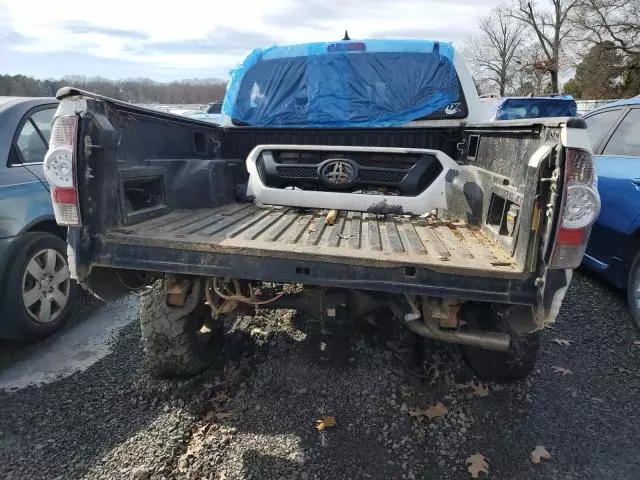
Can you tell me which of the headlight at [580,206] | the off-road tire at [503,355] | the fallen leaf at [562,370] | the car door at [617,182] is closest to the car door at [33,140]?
the off-road tire at [503,355]

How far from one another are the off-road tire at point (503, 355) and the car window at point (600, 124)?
11.0 ft

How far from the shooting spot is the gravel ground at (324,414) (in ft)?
8.16

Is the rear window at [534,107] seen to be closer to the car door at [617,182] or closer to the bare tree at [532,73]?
the car door at [617,182]

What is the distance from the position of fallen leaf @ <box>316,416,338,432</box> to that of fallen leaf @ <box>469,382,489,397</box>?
1.03m

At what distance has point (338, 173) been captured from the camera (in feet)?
12.0

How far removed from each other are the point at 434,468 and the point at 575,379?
1.58 meters

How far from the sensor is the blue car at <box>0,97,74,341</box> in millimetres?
3492

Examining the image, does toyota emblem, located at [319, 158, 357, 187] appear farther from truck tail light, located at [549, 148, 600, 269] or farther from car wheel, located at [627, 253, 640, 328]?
car wheel, located at [627, 253, 640, 328]

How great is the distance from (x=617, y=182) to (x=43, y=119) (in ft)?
17.9

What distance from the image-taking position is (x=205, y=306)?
10.2 feet

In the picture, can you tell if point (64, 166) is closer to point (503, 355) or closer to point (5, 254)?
point (5, 254)

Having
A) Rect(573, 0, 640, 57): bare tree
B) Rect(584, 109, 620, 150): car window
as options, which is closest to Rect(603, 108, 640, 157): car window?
Rect(584, 109, 620, 150): car window

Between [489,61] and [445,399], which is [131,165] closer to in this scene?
[445,399]

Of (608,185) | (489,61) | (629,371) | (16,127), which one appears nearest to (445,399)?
(629,371)
